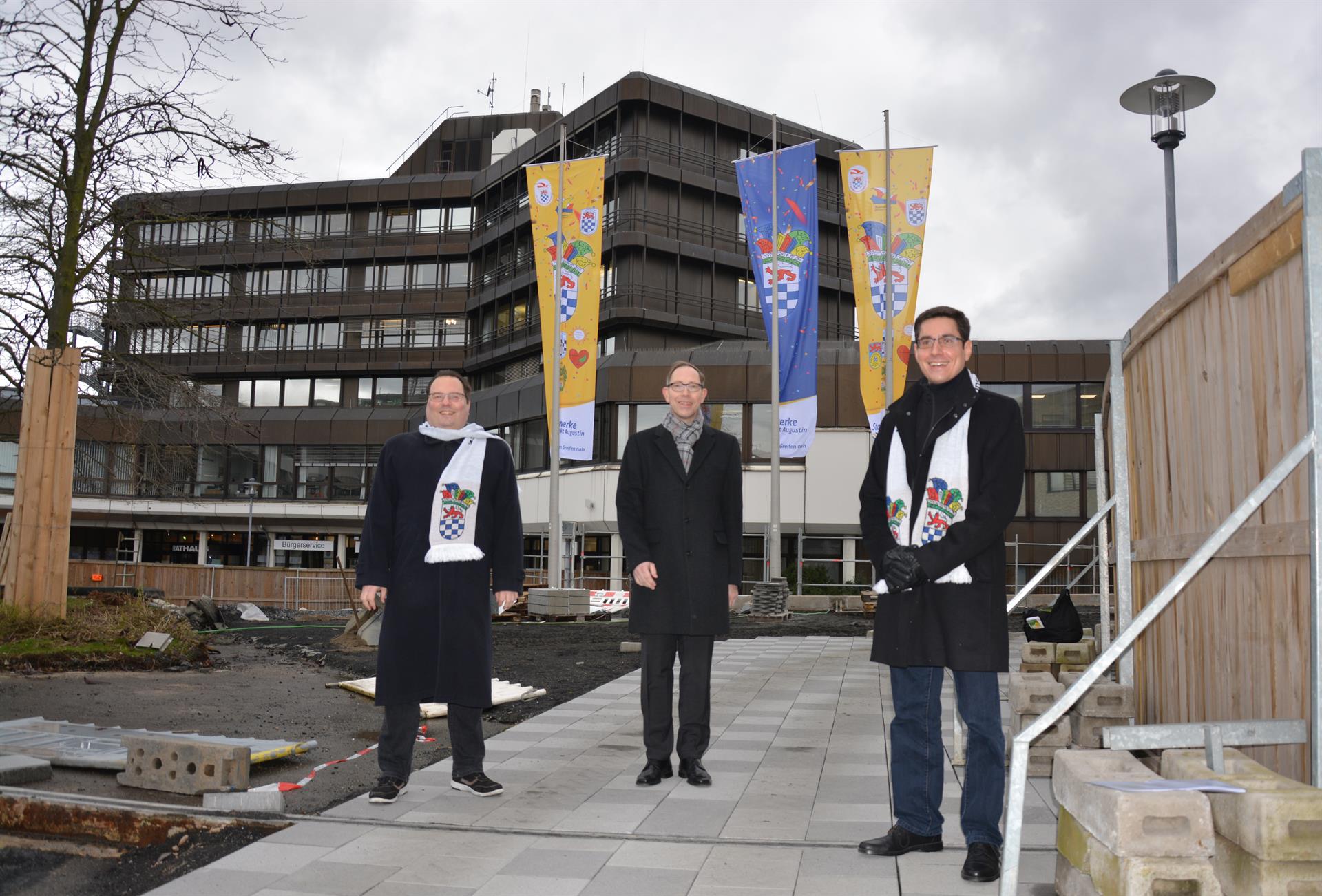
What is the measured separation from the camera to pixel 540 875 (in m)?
3.80

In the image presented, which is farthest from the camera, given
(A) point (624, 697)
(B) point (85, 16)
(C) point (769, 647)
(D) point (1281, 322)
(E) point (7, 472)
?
(E) point (7, 472)

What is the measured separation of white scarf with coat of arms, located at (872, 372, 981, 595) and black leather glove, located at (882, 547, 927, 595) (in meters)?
0.04

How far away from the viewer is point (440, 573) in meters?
5.29

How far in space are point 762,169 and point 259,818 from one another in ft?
63.2

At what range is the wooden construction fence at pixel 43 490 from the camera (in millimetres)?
11703

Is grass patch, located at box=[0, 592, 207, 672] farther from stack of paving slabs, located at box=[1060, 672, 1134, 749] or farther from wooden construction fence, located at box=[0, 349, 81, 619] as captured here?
stack of paving slabs, located at box=[1060, 672, 1134, 749]

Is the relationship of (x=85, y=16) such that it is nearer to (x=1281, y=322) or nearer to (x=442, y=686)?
(x=442, y=686)

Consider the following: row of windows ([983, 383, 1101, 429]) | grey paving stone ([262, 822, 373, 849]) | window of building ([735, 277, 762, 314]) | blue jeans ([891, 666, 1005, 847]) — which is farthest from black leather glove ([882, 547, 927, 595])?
window of building ([735, 277, 762, 314])

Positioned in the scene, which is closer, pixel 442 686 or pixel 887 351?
pixel 442 686

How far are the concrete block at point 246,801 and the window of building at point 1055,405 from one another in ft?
113

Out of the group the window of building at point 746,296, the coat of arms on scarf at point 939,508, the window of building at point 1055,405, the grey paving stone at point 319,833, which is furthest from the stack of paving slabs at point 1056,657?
the window of building at point 746,296

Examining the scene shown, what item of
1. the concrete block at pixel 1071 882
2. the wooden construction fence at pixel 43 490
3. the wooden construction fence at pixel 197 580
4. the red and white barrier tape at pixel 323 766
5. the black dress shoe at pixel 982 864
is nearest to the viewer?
the concrete block at pixel 1071 882

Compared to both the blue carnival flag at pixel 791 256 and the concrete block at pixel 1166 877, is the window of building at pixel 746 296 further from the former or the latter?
the concrete block at pixel 1166 877

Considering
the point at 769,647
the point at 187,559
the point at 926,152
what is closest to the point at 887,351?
the point at 926,152
